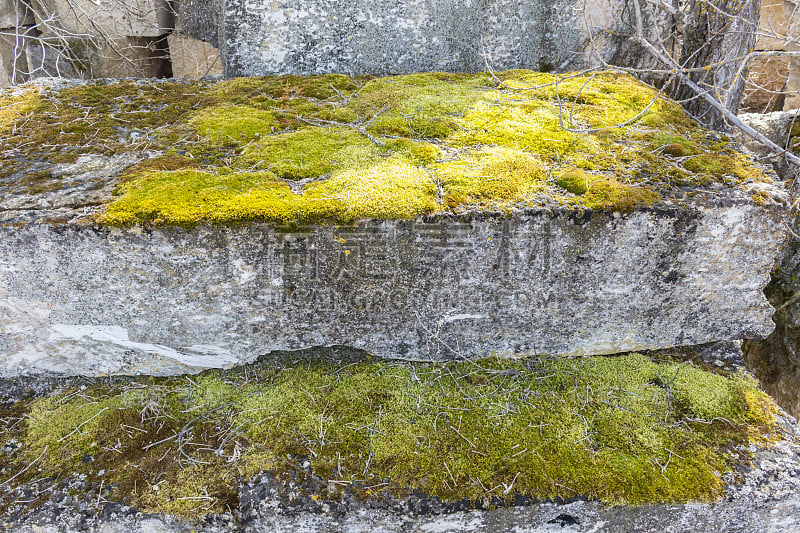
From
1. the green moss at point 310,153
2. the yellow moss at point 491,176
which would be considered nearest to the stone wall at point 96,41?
the green moss at point 310,153

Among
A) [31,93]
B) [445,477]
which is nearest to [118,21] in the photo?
[31,93]

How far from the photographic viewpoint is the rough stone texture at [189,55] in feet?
16.6

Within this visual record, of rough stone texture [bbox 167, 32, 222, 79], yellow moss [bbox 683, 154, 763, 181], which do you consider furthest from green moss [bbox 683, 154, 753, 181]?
rough stone texture [bbox 167, 32, 222, 79]

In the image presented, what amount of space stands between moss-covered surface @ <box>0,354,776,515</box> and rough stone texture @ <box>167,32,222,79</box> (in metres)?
3.88

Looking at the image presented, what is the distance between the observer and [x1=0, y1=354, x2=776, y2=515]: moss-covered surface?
84.2 inches

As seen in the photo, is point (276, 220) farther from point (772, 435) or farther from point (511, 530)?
point (772, 435)

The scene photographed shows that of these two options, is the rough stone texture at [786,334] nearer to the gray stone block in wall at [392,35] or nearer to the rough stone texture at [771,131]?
the rough stone texture at [771,131]

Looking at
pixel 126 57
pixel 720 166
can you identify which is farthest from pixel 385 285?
pixel 126 57

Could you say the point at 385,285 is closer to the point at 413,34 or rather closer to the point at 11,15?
the point at 413,34

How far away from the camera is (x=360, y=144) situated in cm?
283

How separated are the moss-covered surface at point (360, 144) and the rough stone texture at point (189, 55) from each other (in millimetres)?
1694

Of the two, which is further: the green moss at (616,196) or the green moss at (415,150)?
the green moss at (415,150)

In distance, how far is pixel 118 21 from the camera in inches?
184

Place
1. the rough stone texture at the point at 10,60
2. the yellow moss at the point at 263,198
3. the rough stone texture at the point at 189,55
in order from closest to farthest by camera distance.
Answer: the yellow moss at the point at 263,198
the rough stone texture at the point at 10,60
the rough stone texture at the point at 189,55
